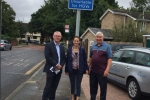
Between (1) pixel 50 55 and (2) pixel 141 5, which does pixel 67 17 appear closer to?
(2) pixel 141 5

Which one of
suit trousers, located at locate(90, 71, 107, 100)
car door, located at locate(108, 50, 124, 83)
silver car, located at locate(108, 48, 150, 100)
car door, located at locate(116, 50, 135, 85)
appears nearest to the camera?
suit trousers, located at locate(90, 71, 107, 100)

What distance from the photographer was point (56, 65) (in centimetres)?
538

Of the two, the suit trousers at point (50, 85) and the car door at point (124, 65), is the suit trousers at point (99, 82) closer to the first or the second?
the suit trousers at point (50, 85)

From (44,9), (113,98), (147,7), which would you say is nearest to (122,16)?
(147,7)

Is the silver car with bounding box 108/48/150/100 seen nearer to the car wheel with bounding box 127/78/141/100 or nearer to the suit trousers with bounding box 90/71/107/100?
the car wheel with bounding box 127/78/141/100

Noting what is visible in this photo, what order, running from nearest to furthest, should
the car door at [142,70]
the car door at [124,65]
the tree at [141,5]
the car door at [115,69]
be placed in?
1. the car door at [142,70]
2. the car door at [124,65]
3. the car door at [115,69]
4. the tree at [141,5]

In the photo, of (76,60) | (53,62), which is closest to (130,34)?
(76,60)

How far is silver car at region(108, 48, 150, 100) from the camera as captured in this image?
6.28m

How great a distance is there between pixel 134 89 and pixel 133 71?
50 cm

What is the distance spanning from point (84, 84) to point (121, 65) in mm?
1936

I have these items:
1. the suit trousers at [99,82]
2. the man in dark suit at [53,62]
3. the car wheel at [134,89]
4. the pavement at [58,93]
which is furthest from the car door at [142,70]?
the man in dark suit at [53,62]

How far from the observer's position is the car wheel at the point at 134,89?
6506 millimetres

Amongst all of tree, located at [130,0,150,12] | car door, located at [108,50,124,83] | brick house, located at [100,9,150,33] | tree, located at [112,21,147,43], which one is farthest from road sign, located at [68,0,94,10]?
tree, located at [130,0,150,12]

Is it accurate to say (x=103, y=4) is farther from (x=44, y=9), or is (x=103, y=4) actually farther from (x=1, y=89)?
(x=1, y=89)
